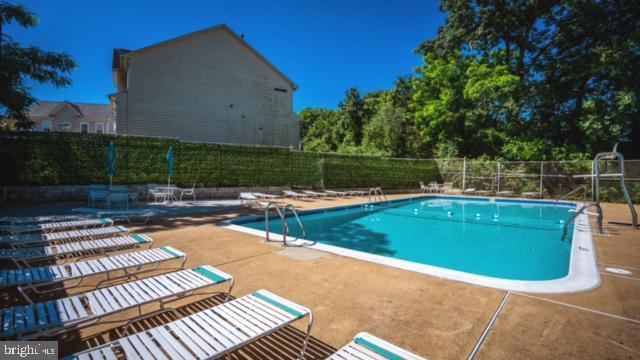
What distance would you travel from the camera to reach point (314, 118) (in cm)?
5225

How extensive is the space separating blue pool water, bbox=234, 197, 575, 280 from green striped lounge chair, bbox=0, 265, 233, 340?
509 centimetres

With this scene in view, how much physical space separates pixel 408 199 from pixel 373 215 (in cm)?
547

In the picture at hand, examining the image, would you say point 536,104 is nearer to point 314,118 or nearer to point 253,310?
point 253,310

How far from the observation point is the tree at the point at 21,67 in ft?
27.3

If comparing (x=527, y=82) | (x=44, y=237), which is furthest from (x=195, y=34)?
(x=527, y=82)

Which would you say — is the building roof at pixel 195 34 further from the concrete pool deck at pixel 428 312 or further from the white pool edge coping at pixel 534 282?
the concrete pool deck at pixel 428 312

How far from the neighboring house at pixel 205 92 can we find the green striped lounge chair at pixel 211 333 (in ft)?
57.4

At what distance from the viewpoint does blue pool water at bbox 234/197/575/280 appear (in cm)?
645

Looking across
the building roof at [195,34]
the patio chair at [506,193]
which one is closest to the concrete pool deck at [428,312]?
the patio chair at [506,193]

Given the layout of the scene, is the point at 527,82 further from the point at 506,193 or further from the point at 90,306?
the point at 90,306

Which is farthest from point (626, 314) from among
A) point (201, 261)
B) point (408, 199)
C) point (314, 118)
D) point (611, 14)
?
point (314, 118)

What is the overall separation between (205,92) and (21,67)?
10.7m

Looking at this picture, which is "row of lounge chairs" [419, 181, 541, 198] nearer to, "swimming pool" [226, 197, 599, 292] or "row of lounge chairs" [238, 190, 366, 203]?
"swimming pool" [226, 197, 599, 292]

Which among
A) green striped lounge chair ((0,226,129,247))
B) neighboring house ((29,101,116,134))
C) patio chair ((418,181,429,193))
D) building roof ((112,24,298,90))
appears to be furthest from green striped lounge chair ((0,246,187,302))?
neighboring house ((29,101,116,134))
